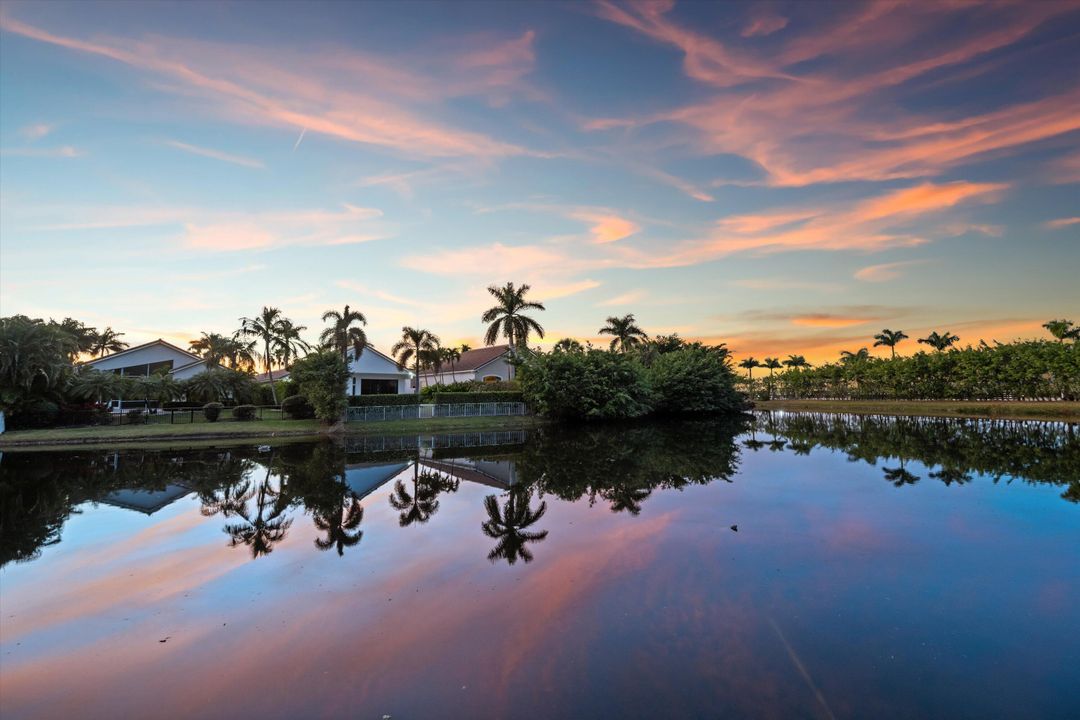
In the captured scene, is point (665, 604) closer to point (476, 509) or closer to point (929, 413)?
point (476, 509)

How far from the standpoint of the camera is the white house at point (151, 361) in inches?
1720

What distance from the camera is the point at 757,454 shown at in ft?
75.8

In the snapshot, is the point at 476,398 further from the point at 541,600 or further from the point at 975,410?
the point at 975,410

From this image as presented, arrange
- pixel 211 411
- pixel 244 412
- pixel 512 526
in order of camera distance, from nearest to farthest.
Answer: pixel 512 526, pixel 211 411, pixel 244 412

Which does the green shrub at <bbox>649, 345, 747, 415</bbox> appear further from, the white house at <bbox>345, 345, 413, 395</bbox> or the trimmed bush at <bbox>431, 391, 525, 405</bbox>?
the white house at <bbox>345, 345, 413, 395</bbox>

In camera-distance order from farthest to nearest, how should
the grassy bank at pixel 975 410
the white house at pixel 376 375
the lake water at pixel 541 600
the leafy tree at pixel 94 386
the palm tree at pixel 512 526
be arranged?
1. the white house at pixel 376 375
2. the grassy bank at pixel 975 410
3. the leafy tree at pixel 94 386
4. the palm tree at pixel 512 526
5. the lake water at pixel 541 600

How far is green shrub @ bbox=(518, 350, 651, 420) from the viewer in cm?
3950

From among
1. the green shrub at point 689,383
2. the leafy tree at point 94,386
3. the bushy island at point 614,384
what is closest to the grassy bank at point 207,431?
the leafy tree at point 94,386

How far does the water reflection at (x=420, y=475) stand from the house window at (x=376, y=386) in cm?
2278

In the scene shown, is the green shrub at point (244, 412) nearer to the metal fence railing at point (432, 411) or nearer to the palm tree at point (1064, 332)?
the metal fence railing at point (432, 411)

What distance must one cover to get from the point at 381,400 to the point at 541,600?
31.6m

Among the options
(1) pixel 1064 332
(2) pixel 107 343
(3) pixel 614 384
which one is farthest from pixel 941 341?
(2) pixel 107 343

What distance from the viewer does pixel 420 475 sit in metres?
17.5

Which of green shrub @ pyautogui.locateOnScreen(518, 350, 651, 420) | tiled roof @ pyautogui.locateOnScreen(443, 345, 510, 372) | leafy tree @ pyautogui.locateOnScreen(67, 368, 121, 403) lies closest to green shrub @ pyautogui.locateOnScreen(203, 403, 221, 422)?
leafy tree @ pyautogui.locateOnScreen(67, 368, 121, 403)
